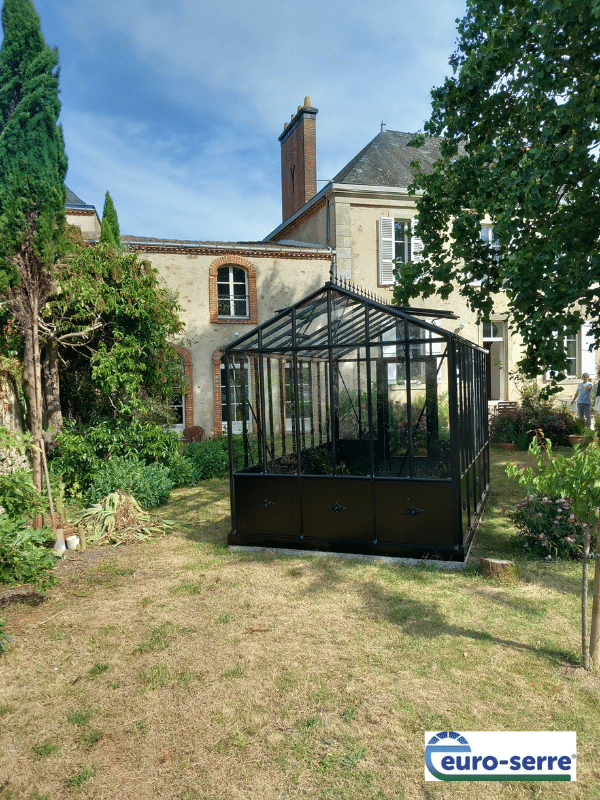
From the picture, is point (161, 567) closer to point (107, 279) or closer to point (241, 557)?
point (241, 557)

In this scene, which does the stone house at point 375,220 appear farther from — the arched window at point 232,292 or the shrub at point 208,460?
the shrub at point 208,460

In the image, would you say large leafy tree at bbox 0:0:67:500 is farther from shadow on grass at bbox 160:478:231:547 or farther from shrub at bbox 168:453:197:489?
shrub at bbox 168:453:197:489

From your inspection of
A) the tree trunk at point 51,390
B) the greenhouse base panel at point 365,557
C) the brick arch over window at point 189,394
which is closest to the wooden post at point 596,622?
the greenhouse base panel at point 365,557

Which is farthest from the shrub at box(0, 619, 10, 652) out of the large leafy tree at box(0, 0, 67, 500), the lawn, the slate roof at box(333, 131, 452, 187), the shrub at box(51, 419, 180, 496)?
the slate roof at box(333, 131, 452, 187)

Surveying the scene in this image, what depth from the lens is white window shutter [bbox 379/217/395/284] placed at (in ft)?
51.4

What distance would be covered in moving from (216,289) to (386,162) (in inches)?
263

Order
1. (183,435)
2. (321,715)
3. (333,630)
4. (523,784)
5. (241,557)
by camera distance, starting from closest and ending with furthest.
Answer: (523,784) < (321,715) < (333,630) < (241,557) < (183,435)

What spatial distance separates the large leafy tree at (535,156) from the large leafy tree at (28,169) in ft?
18.4

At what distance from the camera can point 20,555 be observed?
175 inches

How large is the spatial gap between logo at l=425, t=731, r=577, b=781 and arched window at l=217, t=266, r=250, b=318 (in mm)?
12861

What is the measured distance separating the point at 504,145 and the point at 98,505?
24.4 feet

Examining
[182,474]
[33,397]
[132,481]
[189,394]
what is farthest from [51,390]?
[189,394]

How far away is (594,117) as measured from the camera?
6.62m

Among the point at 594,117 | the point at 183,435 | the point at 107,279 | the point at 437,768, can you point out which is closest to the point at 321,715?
the point at 437,768
